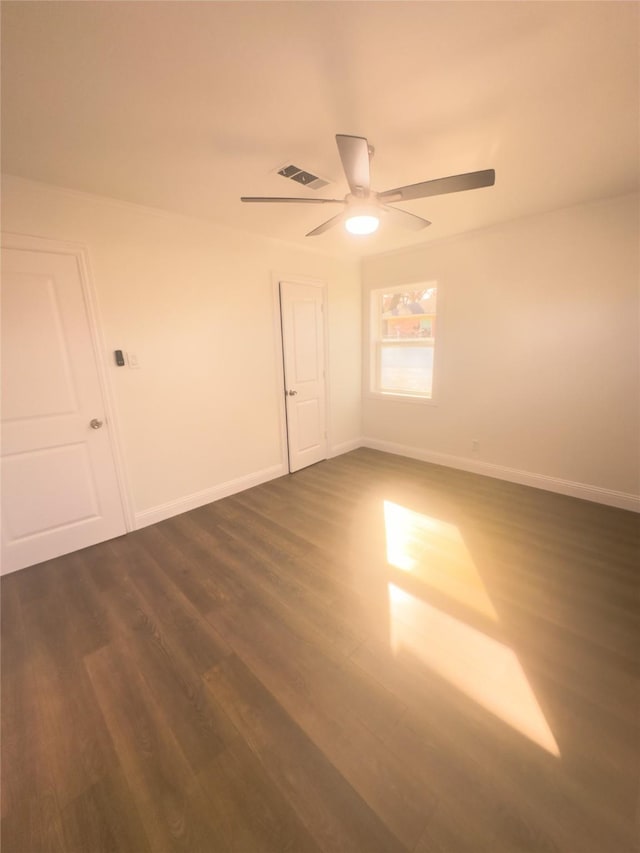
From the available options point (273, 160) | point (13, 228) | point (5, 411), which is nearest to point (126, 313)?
point (13, 228)

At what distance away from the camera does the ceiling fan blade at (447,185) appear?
1550 millimetres

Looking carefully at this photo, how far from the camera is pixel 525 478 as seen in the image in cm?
348

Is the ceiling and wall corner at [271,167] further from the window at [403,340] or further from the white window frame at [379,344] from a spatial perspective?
the window at [403,340]

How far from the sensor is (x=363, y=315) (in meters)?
4.59

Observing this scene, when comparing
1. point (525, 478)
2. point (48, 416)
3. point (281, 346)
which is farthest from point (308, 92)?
point (525, 478)

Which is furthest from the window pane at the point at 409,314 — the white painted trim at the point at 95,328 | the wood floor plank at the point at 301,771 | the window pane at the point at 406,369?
the wood floor plank at the point at 301,771

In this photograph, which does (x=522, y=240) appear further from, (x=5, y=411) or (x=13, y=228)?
(x=5, y=411)

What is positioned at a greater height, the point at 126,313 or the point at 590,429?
the point at 126,313

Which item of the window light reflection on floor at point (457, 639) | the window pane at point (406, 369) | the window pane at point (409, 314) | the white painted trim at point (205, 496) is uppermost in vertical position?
the window pane at point (409, 314)

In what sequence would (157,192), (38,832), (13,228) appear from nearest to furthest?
(38,832)
(13,228)
(157,192)

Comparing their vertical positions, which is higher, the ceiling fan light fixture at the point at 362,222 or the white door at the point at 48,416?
the ceiling fan light fixture at the point at 362,222

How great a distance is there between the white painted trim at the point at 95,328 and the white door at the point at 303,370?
5.69ft

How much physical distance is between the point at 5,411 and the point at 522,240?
448 centimetres

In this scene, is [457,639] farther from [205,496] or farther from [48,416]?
[48,416]
